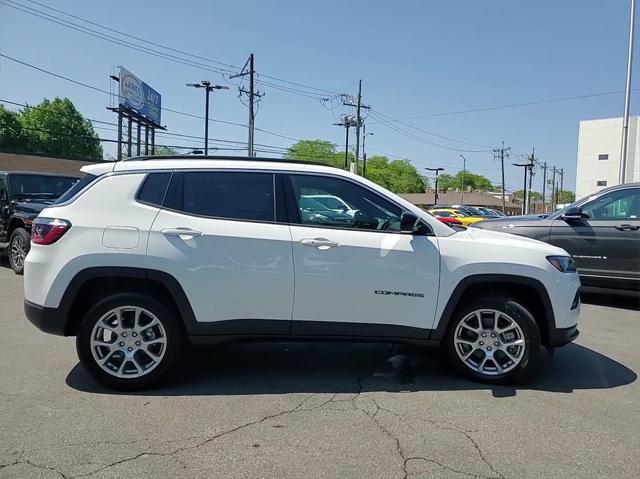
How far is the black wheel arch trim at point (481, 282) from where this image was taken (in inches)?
161

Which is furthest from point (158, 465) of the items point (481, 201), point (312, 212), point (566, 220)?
point (481, 201)

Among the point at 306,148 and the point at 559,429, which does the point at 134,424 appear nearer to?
the point at 559,429

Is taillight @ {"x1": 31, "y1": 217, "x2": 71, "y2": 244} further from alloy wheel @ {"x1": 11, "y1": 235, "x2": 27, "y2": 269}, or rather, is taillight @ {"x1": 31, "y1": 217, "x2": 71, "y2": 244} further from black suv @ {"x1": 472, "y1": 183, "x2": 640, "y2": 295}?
black suv @ {"x1": 472, "y1": 183, "x2": 640, "y2": 295}

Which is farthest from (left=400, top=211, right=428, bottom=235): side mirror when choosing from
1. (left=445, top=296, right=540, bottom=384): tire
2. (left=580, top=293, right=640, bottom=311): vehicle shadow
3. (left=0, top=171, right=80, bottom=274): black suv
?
(left=0, top=171, right=80, bottom=274): black suv

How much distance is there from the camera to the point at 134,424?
3412 mm

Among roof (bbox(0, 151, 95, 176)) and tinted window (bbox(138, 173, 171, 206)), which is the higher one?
roof (bbox(0, 151, 95, 176))

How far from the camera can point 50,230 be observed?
12.8ft

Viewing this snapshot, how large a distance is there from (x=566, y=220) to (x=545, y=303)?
13.4ft

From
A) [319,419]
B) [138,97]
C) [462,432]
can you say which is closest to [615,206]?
[462,432]

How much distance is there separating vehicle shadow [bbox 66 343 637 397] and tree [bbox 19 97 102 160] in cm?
7732

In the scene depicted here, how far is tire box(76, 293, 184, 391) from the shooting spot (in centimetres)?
390

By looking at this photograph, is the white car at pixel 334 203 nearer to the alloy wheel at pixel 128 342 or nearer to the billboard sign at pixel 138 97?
the alloy wheel at pixel 128 342

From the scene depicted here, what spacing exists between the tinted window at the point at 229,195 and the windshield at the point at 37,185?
753 cm

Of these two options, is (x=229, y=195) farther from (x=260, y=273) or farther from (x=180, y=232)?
(x=260, y=273)
